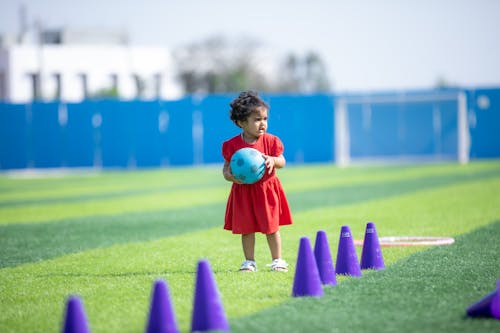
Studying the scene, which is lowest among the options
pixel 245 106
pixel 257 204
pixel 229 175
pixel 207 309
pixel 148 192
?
pixel 148 192

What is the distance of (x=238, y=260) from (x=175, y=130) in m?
29.4

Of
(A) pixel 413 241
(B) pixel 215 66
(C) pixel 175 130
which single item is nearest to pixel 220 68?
(B) pixel 215 66

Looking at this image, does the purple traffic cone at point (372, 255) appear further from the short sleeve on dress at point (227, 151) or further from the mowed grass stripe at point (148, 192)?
the mowed grass stripe at point (148, 192)

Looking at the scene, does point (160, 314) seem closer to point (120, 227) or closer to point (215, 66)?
point (120, 227)

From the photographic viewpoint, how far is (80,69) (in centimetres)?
6575

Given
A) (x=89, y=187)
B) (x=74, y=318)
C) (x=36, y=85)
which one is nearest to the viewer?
(x=74, y=318)

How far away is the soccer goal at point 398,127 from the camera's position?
3816 cm

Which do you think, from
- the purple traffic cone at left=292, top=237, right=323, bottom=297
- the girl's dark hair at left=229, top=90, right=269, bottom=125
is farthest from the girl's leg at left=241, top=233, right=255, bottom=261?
the purple traffic cone at left=292, top=237, right=323, bottom=297

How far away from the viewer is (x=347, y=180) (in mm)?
25234

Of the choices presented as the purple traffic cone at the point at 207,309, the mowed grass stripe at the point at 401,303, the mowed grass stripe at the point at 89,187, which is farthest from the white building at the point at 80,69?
the purple traffic cone at the point at 207,309

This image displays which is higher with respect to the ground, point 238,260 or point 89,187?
point 238,260

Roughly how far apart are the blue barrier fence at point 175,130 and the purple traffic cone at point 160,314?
32317mm

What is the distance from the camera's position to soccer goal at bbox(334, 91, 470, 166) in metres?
38.2

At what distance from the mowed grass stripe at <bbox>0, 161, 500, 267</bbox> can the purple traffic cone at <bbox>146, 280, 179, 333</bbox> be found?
4.74 m
